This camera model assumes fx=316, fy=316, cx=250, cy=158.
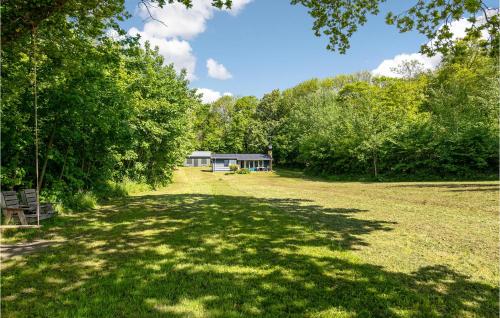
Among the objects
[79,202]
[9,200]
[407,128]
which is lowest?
[79,202]

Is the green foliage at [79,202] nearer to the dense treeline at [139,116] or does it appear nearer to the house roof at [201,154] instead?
the dense treeline at [139,116]

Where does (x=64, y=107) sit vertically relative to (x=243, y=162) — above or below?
above

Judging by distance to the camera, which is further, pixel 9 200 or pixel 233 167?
pixel 233 167

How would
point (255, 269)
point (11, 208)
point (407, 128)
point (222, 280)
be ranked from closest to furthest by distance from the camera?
A: 1. point (222, 280)
2. point (255, 269)
3. point (11, 208)
4. point (407, 128)

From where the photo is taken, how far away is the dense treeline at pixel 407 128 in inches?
1161

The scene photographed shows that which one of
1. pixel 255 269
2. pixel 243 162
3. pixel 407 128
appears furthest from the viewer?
pixel 243 162

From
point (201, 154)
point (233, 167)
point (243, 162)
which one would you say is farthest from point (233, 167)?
point (201, 154)

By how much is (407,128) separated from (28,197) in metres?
34.4

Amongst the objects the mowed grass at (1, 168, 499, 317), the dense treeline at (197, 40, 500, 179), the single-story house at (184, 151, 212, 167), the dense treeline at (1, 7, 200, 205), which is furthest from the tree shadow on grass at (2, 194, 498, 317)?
the single-story house at (184, 151, 212, 167)

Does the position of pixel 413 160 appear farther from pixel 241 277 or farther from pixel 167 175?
pixel 241 277

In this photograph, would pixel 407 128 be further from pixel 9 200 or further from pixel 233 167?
pixel 9 200

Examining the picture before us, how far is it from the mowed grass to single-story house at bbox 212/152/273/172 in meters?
49.7

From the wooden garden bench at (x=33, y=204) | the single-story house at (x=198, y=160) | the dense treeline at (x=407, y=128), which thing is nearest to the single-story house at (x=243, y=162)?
the dense treeline at (x=407, y=128)

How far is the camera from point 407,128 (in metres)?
34.1
